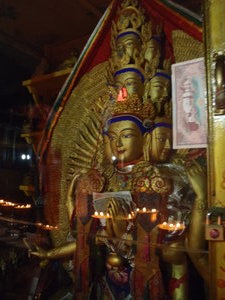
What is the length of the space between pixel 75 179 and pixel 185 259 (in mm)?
882

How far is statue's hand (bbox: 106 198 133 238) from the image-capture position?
1.89 m

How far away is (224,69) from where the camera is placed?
1.34 metres

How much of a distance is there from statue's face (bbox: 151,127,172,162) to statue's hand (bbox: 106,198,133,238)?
0.32 m

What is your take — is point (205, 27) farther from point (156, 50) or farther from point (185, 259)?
point (185, 259)

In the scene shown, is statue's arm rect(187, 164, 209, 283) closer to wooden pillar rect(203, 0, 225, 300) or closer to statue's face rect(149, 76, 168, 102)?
wooden pillar rect(203, 0, 225, 300)

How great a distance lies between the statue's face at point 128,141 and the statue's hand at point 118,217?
27 cm

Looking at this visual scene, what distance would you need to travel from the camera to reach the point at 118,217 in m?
1.89

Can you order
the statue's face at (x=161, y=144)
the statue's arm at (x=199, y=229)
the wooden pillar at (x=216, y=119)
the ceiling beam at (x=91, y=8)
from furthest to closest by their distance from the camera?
the ceiling beam at (x=91, y=8)
the statue's face at (x=161, y=144)
the statue's arm at (x=199, y=229)
the wooden pillar at (x=216, y=119)

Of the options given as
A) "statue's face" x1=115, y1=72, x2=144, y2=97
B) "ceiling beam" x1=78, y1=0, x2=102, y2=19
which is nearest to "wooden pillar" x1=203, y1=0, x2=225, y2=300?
"statue's face" x1=115, y1=72, x2=144, y2=97

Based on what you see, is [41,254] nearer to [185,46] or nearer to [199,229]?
[199,229]

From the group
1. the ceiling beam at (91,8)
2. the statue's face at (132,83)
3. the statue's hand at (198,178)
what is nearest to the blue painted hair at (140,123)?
the statue's face at (132,83)

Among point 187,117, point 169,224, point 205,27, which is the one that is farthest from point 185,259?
point 205,27

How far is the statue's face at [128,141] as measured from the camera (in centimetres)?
195

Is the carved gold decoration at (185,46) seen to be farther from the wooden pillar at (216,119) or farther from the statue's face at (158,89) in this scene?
the wooden pillar at (216,119)
